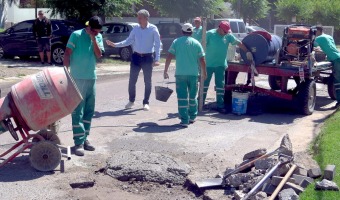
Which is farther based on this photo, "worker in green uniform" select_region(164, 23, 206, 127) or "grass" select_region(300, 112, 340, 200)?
"worker in green uniform" select_region(164, 23, 206, 127)

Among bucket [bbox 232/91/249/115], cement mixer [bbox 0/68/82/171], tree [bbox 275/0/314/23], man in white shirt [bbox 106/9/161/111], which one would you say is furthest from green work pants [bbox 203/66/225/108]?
tree [bbox 275/0/314/23]

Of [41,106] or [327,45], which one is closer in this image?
[41,106]

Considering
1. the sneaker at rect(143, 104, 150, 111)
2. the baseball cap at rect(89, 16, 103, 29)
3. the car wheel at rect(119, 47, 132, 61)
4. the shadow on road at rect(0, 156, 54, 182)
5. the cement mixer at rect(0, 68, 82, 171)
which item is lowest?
the car wheel at rect(119, 47, 132, 61)

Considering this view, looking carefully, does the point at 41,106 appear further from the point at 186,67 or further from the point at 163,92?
the point at 163,92

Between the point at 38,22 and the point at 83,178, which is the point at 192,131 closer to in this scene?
the point at 83,178

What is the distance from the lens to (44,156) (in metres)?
7.20

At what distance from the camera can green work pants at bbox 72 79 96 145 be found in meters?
8.03

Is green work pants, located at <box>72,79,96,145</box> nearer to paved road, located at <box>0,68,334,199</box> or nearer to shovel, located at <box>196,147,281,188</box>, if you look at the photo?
paved road, located at <box>0,68,334,199</box>

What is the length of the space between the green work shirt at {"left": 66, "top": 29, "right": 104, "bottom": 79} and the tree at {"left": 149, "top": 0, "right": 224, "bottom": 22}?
968 inches

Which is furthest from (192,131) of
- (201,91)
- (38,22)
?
(38,22)

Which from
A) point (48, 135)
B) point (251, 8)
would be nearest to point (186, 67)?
point (48, 135)

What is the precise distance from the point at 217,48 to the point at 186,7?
21249 millimetres

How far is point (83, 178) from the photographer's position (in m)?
6.98

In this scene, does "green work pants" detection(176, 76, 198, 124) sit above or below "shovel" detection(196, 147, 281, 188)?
above
